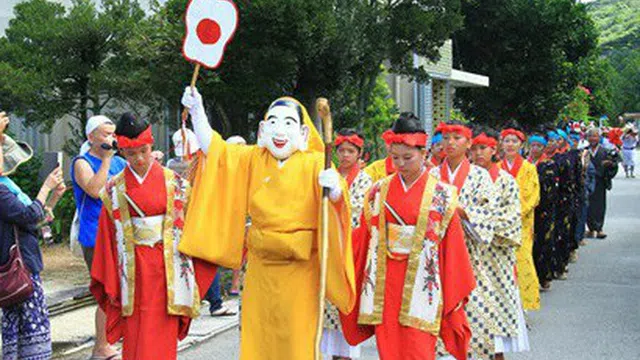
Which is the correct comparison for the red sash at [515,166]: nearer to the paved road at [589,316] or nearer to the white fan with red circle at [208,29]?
the paved road at [589,316]

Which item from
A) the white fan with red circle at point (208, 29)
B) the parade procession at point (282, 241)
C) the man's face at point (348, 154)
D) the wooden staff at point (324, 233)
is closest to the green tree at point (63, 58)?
the parade procession at point (282, 241)

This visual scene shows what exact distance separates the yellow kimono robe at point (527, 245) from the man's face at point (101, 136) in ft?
13.1

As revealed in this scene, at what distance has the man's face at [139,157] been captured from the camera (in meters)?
5.78

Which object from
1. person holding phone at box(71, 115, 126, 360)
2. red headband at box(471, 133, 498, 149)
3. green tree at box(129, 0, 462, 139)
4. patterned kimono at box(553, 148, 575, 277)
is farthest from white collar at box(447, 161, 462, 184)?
green tree at box(129, 0, 462, 139)

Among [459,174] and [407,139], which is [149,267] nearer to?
[407,139]

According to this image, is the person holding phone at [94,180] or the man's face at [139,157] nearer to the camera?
the man's face at [139,157]

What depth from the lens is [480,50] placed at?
31438 millimetres

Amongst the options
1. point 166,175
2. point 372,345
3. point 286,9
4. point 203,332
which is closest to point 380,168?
point 372,345

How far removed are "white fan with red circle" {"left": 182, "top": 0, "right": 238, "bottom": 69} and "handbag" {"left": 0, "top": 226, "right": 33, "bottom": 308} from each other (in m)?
1.66

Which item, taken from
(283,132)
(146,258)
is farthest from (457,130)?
(146,258)

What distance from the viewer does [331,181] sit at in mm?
5137

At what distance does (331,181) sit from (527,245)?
4.46 m

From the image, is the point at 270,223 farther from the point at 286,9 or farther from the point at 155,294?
the point at 286,9

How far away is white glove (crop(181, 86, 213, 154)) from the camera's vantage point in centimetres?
550
